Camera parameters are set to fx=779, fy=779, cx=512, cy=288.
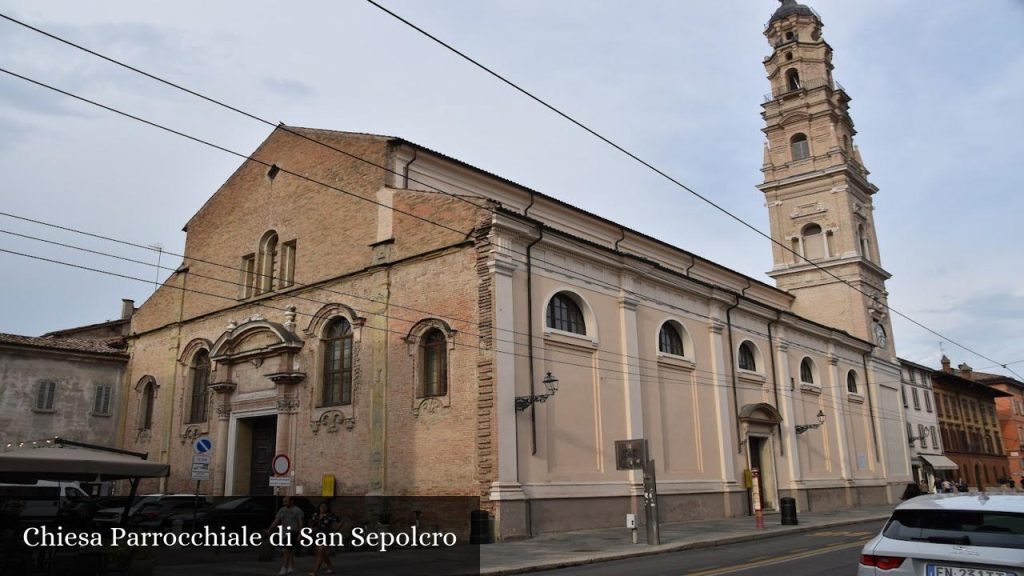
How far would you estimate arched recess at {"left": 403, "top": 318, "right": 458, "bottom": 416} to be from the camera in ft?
63.3

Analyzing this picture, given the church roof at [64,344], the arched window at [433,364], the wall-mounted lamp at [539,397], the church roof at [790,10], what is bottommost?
the wall-mounted lamp at [539,397]

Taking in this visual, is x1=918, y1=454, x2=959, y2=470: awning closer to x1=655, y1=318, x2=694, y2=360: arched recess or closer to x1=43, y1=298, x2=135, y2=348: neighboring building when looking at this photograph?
x1=655, y1=318, x2=694, y2=360: arched recess

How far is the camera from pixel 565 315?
835 inches

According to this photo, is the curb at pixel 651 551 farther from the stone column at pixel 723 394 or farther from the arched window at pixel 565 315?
the arched window at pixel 565 315

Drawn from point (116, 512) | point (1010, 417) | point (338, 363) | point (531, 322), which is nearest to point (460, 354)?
point (531, 322)

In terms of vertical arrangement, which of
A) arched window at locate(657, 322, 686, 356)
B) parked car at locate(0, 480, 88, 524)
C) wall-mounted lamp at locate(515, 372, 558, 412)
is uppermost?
arched window at locate(657, 322, 686, 356)

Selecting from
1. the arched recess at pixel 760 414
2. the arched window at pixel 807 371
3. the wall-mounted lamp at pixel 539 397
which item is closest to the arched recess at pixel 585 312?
the wall-mounted lamp at pixel 539 397

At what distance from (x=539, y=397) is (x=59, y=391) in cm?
1978

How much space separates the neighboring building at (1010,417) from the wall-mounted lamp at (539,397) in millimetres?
60814

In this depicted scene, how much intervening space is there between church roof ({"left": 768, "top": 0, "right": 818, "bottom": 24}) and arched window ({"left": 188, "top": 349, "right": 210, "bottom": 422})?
36509mm

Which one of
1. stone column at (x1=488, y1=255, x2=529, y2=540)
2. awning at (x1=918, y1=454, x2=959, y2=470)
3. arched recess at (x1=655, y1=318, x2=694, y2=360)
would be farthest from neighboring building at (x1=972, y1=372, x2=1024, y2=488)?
stone column at (x1=488, y1=255, x2=529, y2=540)

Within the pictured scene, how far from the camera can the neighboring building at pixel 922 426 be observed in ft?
143

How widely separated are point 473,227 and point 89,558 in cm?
1115

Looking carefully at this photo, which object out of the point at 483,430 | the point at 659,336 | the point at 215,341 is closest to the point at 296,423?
the point at 215,341
